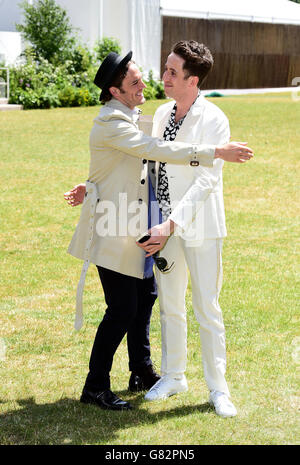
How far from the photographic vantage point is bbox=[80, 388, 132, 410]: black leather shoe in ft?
14.7

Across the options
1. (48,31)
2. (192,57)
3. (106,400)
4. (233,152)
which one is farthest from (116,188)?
(48,31)

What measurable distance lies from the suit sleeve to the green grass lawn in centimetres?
119

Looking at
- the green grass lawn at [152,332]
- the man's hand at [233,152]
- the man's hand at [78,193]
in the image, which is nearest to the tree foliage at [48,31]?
the green grass lawn at [152,332]

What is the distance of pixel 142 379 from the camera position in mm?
4879

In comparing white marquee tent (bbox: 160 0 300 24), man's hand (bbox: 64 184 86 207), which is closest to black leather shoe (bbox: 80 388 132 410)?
Result: man's hand (bbox: 64 184 86 207)

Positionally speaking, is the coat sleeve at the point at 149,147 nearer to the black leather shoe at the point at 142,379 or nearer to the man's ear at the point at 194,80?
the man's ear at the point at 194,80

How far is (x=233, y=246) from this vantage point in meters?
9.09

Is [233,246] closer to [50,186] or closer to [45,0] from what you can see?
[50,186]

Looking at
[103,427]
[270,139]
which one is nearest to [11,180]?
[270,139]

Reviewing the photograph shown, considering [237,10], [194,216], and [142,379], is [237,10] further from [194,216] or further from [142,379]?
[194,216]

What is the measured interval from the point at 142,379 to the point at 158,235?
115cm
